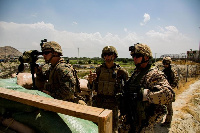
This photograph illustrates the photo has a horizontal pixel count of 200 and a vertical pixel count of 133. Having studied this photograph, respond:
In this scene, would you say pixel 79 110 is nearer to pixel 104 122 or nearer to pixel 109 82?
pixel 104 122

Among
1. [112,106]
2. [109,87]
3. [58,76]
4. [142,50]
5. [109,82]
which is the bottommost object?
[112,106]

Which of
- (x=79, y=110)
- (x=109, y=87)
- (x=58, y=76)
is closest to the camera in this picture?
(x=79, y=110)

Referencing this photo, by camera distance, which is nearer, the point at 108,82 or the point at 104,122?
the point at 104,122

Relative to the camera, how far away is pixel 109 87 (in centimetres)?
319

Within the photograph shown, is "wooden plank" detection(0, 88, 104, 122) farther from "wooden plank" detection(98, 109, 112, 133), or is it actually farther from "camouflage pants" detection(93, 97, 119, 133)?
"camouflage pants" detection(93, 97, 119, 133)

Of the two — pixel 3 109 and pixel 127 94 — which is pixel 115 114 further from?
pixel 3 109

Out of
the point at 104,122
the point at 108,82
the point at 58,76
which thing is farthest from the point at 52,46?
the point at 104,122

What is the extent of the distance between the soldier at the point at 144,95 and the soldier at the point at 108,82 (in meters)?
0.71

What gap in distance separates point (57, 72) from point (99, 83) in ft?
3.71

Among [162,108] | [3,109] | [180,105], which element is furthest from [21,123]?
[180,105]

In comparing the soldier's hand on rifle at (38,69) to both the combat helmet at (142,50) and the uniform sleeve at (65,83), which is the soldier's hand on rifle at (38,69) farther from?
the combat helmet at (142,50)

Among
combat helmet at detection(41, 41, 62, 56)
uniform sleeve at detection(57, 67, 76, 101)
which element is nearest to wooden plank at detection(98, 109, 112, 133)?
uniform sleeve at detection(57, 67, 76, 101)

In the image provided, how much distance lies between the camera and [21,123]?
1515 mm

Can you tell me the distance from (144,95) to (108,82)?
4.53 ft
